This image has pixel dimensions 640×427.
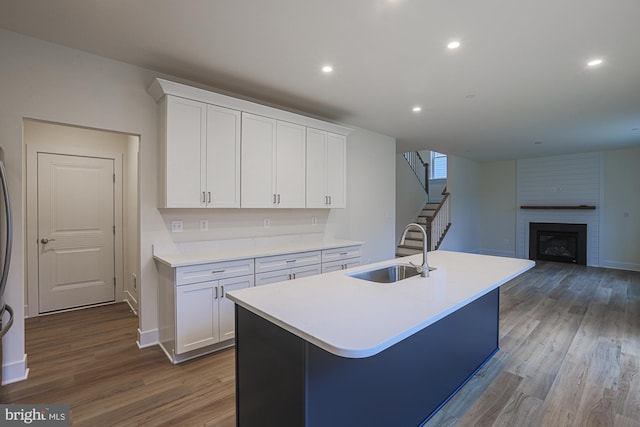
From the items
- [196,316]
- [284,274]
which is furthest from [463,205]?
[196,316]

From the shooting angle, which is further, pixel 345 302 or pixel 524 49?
pixel 524 49

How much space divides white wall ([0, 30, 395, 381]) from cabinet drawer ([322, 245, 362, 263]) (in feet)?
2.08

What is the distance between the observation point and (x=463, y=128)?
4.92 meters

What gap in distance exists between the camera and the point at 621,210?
261 inches

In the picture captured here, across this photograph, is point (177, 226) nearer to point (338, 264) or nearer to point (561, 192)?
point (338, 264)

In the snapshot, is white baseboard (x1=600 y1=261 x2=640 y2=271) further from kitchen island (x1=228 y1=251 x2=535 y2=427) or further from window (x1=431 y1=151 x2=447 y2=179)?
kitchen island (x1=228 y1=251 x2=535 y2=427)

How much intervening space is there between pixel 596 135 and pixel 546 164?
2.36m

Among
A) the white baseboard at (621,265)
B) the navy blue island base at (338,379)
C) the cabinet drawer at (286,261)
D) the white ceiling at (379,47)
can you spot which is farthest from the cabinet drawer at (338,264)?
the white baseboard at (621,265)

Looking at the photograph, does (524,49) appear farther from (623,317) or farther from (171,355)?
(171,355)

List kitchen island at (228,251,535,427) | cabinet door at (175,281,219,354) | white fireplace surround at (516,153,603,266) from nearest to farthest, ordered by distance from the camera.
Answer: kitchen island at (228,251,535,427) → cabinet door at (175,281,219,354) → white fireplace surround at (516,153,603,266)

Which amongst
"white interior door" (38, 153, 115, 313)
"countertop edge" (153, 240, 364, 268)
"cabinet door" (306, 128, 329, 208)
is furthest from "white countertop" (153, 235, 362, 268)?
"white interior door" (38, 153, 115, 313)

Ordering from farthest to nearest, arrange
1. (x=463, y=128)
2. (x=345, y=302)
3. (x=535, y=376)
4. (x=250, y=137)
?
(x=463, y=128), (x=250, y=137), (x=535, y=376), (x=345, y=302)

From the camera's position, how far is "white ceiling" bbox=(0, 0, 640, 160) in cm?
201

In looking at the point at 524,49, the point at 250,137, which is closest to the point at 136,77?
the point at 250,137
